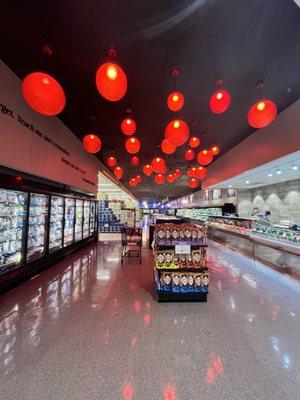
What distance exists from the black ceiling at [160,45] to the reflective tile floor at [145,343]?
12.2ft

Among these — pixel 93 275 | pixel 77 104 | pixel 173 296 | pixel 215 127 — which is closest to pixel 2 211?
pixel 93 275

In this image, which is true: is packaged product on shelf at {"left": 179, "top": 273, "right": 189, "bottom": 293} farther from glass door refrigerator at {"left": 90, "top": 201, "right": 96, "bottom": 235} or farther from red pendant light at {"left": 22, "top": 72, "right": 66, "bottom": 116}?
glass door refrigerator at {"left": 90, "top": 201, "right": 96, "bottom": 235}

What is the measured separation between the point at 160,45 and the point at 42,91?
6.19ft

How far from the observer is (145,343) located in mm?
2299

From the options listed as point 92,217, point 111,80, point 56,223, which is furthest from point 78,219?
point 111,80

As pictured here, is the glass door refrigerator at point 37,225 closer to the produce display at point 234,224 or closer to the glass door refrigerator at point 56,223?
the glass door refrigerator at point 56,223

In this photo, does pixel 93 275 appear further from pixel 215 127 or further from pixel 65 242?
pixel 215 127

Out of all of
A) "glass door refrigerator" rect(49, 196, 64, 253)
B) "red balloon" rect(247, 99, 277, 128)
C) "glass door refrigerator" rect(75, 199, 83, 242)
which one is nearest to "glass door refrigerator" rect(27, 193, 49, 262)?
"glass door refrigerator" rect(49, 196, 64, 253)

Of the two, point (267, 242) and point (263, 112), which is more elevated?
point (263, 112)

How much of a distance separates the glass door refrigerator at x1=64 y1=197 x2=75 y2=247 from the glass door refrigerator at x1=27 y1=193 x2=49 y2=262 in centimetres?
134

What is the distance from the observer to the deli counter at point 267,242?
4664 mm

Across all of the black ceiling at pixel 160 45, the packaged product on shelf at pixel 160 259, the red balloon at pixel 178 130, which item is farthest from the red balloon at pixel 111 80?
the packaged product on shelf at pixel 160 259

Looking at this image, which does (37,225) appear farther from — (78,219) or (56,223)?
(78,219)

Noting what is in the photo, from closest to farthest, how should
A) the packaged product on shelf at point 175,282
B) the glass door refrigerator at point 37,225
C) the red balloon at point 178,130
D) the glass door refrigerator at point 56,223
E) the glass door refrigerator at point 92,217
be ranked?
the red balloon at point 178,130 → the packaged product on shelf at point 175,282 → the glass door refrigerator at point 37,225 → the glass door refrigerator at point 56,223 → the glass door refrigerator at point 92,217
